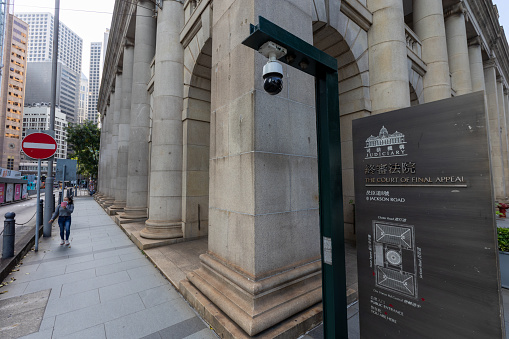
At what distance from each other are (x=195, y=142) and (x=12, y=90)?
455 ft

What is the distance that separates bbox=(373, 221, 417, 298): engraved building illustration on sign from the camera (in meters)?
2.13

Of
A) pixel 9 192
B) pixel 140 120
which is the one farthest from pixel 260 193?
pixel 9 192

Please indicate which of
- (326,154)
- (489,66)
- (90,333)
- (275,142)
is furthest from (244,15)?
(489,66)

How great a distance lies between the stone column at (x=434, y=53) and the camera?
11242 mm

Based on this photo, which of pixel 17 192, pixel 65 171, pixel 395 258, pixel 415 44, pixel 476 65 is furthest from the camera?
pixel 17 192

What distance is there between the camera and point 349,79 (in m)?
8.56

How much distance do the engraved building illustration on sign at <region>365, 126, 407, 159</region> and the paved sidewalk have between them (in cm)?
347

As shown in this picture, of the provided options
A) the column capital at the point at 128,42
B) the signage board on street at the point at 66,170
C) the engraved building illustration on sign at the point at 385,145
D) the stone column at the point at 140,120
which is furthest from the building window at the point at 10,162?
the engraved building illustration on sign at the point at 385,145

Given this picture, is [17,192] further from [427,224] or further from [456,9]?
[456,9]

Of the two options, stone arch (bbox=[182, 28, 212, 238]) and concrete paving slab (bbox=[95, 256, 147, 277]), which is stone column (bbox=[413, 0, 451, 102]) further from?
concrete paving slab (bbox=[95, 256, 147, 277])

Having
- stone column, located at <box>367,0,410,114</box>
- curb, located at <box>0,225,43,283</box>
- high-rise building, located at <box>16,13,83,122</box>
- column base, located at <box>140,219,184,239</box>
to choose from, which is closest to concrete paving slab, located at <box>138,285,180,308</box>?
column base, located at <box>140,219,184,239</box>

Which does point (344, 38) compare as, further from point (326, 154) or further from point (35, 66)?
point (35, 66)

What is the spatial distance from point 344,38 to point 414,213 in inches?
293

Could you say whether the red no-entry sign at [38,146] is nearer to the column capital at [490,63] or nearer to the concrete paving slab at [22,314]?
the concrete paving slab at [22,314]
